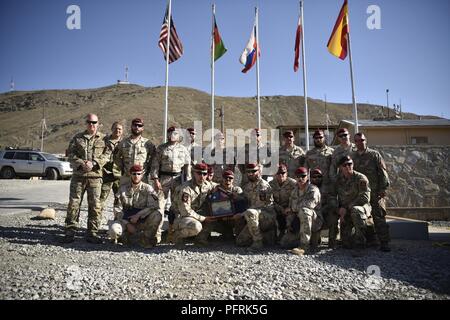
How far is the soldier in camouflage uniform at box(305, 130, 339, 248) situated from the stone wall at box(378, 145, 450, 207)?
5.05 meters

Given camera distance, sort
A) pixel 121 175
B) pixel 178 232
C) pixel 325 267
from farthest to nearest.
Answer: pixel 121 175
pixel 178 232
pixel 325 267

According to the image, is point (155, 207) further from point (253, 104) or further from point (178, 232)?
point (253, 104)

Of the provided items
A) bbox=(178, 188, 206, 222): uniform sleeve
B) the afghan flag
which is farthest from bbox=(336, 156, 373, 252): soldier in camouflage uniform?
the afghan flag

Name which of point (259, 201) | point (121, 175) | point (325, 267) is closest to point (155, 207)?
point (121, 175)

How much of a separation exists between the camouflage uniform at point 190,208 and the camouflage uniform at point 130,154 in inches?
44.3

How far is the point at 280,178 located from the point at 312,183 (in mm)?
626

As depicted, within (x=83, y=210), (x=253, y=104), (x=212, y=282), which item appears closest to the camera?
(x=212, y=282)

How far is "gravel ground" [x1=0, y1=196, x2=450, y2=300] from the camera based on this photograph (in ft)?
10.3

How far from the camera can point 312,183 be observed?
5.69 metres

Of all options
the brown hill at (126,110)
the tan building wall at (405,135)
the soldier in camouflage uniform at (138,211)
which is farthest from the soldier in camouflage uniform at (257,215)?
the brown hill at (126,110)

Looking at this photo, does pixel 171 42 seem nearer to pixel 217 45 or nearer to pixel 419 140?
pixel 217 45
